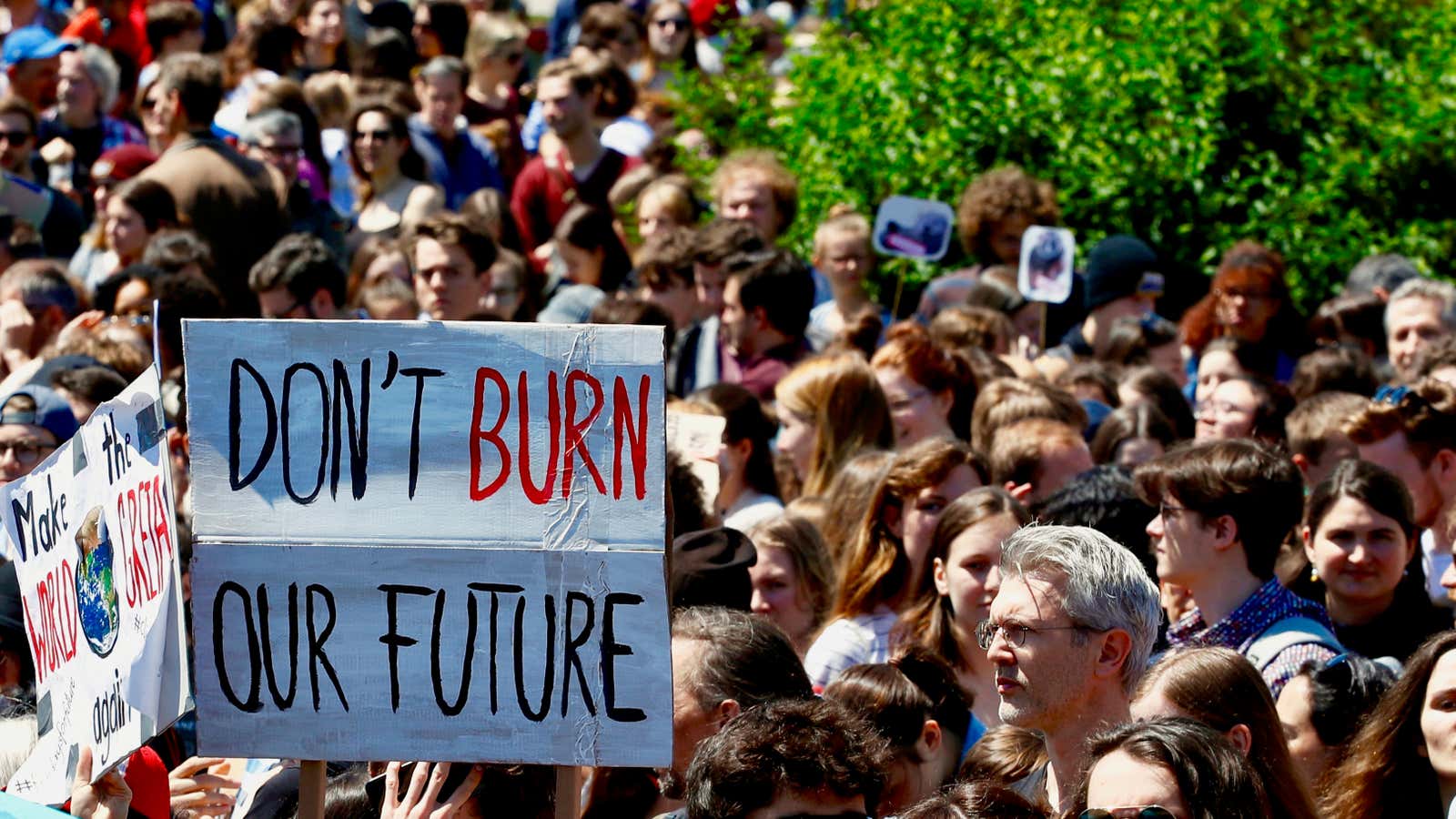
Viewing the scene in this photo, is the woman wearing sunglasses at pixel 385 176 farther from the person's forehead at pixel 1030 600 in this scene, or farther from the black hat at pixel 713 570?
the person's forehead at pixel 1030 600

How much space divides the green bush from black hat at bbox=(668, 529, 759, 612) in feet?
16.2

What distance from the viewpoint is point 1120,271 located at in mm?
8953

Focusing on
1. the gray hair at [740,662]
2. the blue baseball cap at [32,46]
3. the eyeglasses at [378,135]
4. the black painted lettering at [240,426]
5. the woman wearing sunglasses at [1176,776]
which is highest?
the black painted lettering at [240,426]

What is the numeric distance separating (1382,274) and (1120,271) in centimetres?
118

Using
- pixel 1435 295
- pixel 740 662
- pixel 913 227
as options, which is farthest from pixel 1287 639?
pixel 913 227

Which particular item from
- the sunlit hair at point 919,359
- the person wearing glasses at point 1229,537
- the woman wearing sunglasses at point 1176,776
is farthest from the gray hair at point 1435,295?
the woman wearing sunglasses at point 1176,776

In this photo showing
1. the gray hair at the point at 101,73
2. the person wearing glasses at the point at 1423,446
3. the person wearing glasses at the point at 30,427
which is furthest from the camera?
the gray hair at the point at 101,73

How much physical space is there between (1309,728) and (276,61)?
10421 millimetres

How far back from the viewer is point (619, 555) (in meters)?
3.43

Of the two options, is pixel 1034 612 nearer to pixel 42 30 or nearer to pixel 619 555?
pixel 619 555

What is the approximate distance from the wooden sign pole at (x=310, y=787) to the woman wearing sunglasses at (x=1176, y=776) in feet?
4.28

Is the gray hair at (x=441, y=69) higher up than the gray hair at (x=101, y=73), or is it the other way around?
the gray hair at (x=441, y=69)

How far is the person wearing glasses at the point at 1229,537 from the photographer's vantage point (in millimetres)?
4977

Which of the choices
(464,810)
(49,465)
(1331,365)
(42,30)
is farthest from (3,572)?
(42,30)
